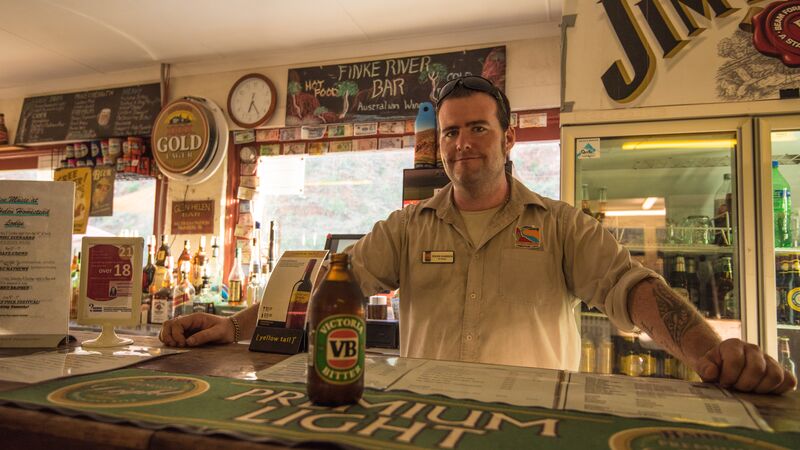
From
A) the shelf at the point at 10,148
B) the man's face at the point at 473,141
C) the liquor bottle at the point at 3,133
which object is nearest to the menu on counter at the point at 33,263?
the man's face at the point at 473,141

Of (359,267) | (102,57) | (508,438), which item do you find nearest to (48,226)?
(359,267)

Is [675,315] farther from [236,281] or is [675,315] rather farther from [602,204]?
[236,281]

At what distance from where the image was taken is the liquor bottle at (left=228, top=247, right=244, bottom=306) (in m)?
3.83

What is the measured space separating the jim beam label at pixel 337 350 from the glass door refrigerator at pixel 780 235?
2.12 metres

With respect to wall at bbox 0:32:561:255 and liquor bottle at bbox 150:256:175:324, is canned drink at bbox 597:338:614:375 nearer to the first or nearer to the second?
wall at bbox 0:32:561:255

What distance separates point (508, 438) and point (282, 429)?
286mm

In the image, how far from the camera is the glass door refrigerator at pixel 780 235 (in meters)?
2.20

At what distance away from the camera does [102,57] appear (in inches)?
173

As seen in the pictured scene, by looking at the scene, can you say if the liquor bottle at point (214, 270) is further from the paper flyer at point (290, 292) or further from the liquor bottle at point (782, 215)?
the liquor bottle at point (782, 215)

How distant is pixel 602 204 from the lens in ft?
9.25

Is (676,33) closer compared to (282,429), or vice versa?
(282,429)

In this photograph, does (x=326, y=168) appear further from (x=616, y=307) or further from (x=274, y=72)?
(x=616, y=307)

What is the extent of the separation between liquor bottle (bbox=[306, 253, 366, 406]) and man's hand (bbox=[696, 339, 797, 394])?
2.28ft

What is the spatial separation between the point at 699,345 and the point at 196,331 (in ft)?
4.16
